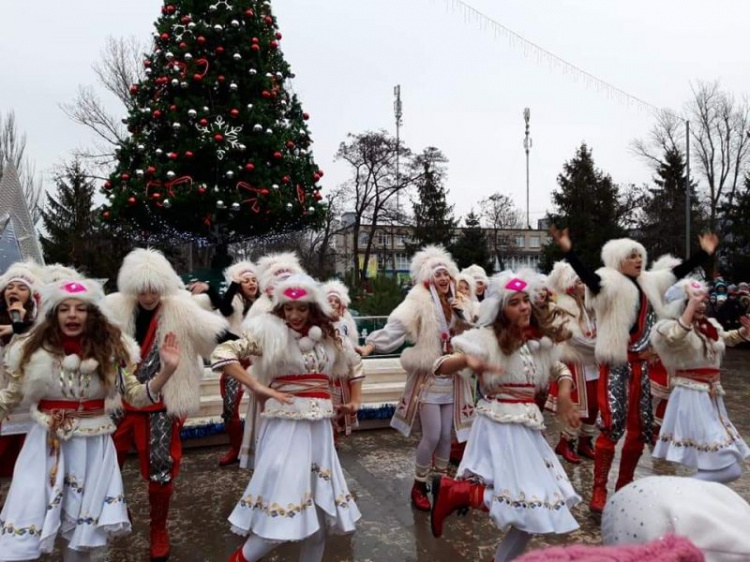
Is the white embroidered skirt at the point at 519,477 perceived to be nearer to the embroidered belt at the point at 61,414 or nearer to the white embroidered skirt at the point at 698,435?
the white embroidered skirt at the point at 698,435

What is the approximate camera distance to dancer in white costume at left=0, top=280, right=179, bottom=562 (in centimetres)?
304

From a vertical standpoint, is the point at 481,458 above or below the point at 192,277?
below

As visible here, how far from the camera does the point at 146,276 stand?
421 centimetres

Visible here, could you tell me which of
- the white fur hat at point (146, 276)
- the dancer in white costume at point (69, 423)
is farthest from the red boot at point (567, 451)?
the dancer in white costume at point (69, 423)

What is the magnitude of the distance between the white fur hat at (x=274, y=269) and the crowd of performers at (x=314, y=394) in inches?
53.7

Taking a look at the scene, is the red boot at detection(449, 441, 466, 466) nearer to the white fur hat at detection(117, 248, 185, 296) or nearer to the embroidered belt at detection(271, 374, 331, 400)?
the embroidered belt at detection(271, 374, 331, 400)

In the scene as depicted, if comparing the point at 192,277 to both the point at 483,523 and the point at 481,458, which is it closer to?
the point at 483,523

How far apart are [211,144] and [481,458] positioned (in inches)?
299

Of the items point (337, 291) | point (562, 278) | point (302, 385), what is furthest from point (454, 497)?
point (562, 278)

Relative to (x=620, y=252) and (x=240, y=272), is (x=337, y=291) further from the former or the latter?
(x=620, y=252)

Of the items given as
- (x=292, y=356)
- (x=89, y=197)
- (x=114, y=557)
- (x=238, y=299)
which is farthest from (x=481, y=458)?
(x=89, y=197)

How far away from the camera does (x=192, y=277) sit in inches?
426

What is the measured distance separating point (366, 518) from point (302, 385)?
1821 mm

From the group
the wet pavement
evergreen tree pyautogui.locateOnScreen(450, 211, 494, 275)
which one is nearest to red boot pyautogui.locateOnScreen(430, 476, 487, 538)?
the wet pavement
